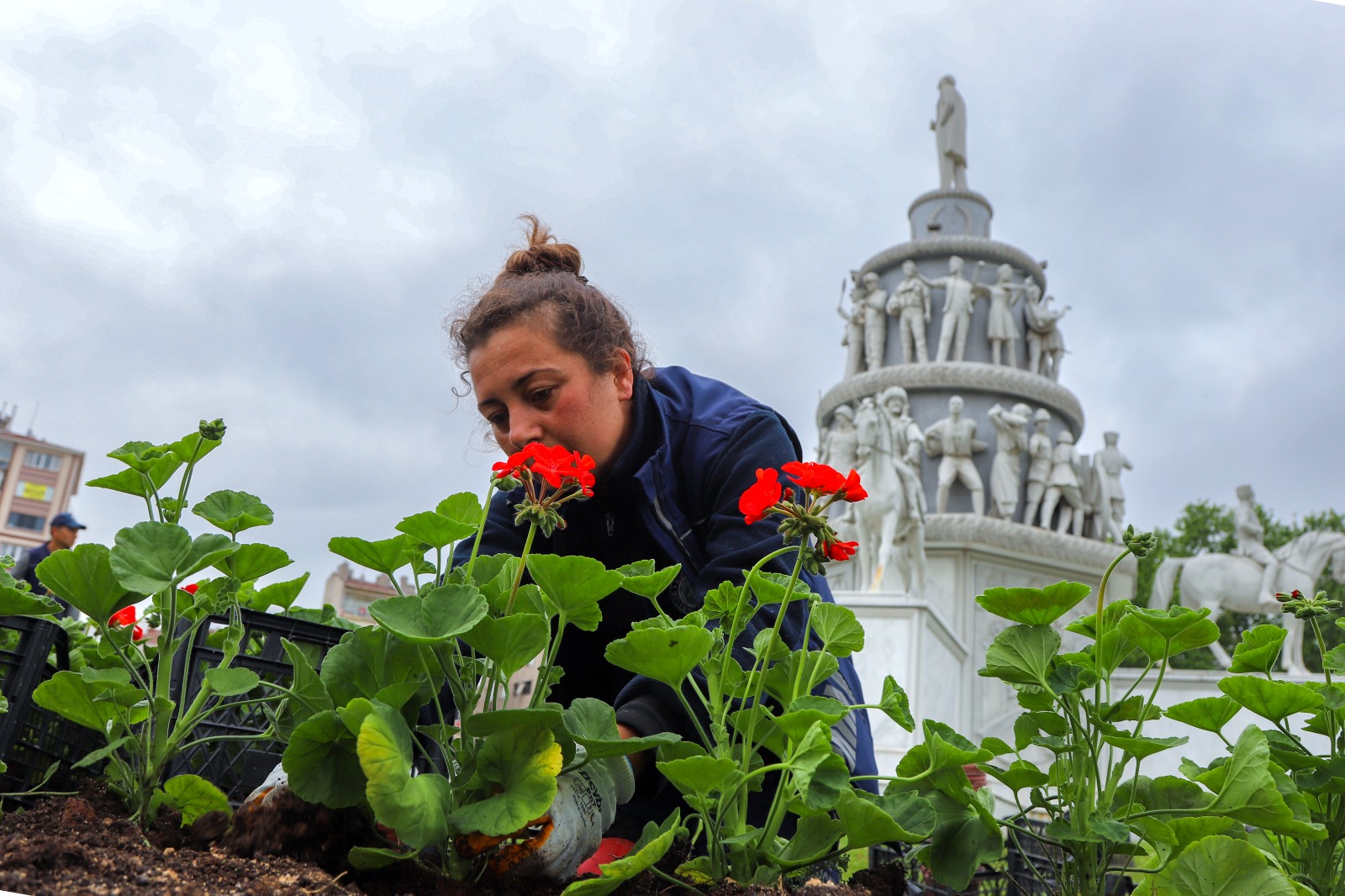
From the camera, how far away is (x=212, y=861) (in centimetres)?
72

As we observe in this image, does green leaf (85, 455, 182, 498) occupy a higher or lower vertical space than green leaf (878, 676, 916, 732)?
higher

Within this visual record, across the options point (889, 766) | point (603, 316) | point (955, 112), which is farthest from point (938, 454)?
point (603, 316)

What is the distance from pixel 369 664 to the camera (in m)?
0.82

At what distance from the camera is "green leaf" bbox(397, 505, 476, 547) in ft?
2.58

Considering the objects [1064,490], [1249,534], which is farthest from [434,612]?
[1249,534]

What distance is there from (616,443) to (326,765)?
80 centimetres

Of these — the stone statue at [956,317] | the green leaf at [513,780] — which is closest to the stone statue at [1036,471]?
the stone statue at [956,317]

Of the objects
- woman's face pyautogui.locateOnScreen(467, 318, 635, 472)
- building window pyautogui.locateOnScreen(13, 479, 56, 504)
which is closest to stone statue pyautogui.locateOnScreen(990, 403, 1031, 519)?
woman's face pyautogui.locateOnScreen(467, 318, 635, 472)

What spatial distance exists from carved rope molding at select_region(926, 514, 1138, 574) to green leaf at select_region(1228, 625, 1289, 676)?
12.2 meters

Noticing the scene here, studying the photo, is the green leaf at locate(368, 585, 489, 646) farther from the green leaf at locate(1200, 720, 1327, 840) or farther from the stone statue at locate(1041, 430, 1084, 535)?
the stone statue at locate(1041, 430, 1084, 535)

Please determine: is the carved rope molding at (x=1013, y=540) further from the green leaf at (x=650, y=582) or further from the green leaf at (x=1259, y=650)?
the green leaf at (x=650, y=582)

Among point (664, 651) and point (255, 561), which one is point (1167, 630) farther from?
point (255, 561)

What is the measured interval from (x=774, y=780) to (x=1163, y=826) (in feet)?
1.52

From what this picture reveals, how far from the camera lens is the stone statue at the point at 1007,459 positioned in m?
13.7
